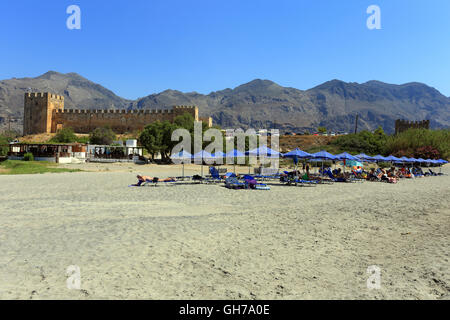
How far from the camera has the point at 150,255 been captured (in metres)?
5.12

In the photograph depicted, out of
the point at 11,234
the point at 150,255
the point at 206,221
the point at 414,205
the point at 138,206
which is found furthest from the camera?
the point at 414,205

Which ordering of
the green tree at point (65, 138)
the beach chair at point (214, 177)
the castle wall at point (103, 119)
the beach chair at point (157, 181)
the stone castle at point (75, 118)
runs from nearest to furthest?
the beach chair at point (157, 181), the beach chair at point (214, 177), the green tree at point (65, 138), the stone castle at point (75, 118), the castle wall at point (103, 119)

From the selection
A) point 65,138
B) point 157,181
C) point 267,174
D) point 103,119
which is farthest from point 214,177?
point 103,119

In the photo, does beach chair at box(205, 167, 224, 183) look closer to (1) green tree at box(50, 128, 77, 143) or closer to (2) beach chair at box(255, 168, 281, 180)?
(2) beach chair at box(255, 168, 281, 180)

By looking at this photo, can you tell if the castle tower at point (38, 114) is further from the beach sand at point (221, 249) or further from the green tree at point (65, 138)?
the beach sand at point (221, 249)

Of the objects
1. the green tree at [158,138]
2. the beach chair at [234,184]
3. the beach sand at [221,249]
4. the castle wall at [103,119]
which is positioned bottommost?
the beach sand at [221,249]

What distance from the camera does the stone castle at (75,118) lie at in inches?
2253

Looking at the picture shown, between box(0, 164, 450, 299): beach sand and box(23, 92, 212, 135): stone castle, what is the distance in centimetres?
4830

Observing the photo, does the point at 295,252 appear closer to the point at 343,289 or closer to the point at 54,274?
the point at 343,289

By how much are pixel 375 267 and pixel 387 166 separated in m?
29.7

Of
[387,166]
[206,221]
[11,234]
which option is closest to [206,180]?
[206,221]

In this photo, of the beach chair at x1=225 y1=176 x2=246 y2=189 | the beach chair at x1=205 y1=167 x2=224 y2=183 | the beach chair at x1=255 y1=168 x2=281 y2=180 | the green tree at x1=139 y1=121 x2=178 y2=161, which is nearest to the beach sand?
the beach chair at x1=225 y1=176 x2=246 y2=189

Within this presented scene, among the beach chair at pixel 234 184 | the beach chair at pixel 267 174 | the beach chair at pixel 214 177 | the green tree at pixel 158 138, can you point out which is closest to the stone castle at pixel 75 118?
the green tree at pixel 158 138

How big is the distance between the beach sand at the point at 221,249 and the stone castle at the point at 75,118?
48.3m
